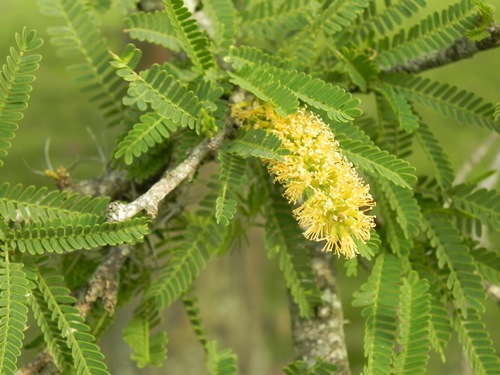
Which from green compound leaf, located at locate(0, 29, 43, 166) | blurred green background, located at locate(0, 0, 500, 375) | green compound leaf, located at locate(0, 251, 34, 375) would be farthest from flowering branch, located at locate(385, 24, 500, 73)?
blurred green background, located at locate(0, 0, 500, 375)

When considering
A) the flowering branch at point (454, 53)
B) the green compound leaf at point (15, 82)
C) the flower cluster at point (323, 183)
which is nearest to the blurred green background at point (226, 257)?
the flowering branch at point (454, 53)

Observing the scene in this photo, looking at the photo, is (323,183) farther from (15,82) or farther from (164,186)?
(15,82)

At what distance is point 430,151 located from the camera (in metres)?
1.53

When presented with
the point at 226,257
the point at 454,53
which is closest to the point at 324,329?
the point at 454,53

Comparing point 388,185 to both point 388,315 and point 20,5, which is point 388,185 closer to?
point 388,315

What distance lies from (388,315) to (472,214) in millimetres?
295

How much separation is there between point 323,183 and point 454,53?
0.56 metres

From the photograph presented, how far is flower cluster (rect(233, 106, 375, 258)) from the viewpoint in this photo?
Answer: 113 cm

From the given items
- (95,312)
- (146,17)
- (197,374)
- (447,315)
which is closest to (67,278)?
(95,312)

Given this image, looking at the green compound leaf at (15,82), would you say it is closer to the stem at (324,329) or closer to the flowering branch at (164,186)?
the flowering branch at (164,186)

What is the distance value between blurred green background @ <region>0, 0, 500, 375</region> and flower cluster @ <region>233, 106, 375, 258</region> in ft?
7.03

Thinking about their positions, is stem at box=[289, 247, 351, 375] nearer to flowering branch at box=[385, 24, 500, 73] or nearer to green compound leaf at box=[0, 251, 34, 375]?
flowering branch at box=[385, 24, 500, 73]

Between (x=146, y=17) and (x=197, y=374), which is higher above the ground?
(x=146, y=17)

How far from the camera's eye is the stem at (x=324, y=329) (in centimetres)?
154
